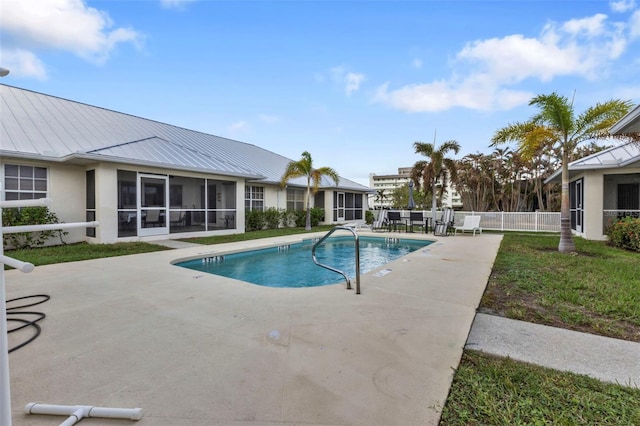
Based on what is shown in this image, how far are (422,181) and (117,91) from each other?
16.8m

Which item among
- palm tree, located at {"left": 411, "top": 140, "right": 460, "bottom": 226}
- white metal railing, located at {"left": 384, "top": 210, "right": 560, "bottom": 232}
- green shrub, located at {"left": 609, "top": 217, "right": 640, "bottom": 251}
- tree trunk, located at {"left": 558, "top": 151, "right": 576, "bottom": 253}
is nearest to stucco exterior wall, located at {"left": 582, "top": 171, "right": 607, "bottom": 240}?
green shrub, located at {"left": 609, "top": 217, "right": 640, "bottom": 251}

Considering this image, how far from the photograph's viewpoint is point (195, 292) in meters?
4.91

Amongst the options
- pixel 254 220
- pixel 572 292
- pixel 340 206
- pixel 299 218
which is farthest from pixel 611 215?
pixel 254 220

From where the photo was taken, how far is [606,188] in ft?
45.2

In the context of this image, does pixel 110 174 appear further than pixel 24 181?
Yes

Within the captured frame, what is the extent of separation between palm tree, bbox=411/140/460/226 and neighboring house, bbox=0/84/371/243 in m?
8.96

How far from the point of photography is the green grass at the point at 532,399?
6.76 feet

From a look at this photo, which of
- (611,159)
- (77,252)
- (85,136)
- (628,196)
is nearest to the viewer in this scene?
(77,252)

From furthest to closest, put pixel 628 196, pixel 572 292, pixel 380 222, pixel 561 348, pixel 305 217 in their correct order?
pixel 305 217 < pixel 380 222 < pixel 628 196 < pixel 572 292 < pixel 561 348

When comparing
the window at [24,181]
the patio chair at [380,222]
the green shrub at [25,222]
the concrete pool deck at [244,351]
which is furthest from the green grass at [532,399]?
the patio chair at [380,222]

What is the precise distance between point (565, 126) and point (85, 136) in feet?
56.7

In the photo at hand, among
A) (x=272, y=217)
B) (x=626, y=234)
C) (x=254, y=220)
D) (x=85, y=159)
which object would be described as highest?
(x=85, y=159)

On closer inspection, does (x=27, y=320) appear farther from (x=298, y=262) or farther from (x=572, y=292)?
(x=572, y=292)

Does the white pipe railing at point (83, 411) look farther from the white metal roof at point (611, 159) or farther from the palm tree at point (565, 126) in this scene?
the white metal roof at point (611, 159)
